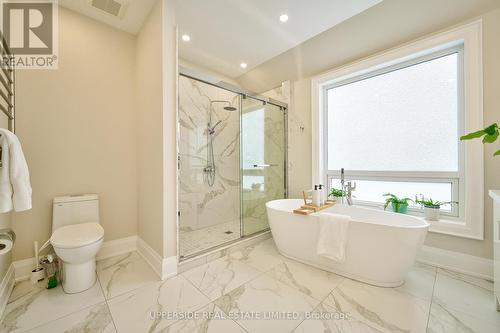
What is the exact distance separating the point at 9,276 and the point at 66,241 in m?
0.62

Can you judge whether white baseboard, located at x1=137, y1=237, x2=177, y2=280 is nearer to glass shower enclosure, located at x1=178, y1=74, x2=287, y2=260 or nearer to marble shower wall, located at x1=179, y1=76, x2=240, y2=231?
glass shower enclosure, located at x1=178, y1=74, x2=287, y2=260

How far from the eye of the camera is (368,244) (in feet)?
5.30

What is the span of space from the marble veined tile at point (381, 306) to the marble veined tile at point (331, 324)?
1.9 inches

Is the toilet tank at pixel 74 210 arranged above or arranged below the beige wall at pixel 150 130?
below

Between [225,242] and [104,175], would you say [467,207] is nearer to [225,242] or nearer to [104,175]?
[225,242]

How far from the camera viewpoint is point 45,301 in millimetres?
1441

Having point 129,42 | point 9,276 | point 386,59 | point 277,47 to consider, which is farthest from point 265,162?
point 9,276

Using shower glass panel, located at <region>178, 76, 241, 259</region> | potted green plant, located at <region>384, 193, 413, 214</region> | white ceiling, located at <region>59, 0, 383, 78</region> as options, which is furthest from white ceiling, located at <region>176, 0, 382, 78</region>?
potted green plant, located at <region>384, 193, 413, 214</region>

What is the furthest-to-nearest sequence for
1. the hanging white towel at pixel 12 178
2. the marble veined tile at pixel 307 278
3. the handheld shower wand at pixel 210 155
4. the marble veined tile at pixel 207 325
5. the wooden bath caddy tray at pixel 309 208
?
the handheld shower wand at pixel 210 155
the wooden bath caddy tray at pixel 309 208
the marble veined tile at pixel 307 278
the marble veined tile at pixel 207 325
the hanging white towel at pixel 12 178

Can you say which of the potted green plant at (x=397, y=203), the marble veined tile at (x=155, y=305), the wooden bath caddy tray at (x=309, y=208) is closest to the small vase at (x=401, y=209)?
the potted green plant at (x=397, y=203)

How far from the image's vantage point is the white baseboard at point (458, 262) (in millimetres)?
1696

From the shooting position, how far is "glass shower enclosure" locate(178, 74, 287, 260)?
8.84 ft

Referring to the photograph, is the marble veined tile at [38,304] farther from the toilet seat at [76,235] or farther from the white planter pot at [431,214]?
the white planter pot at [431,214]

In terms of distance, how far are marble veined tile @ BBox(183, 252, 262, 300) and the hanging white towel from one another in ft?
4.10
